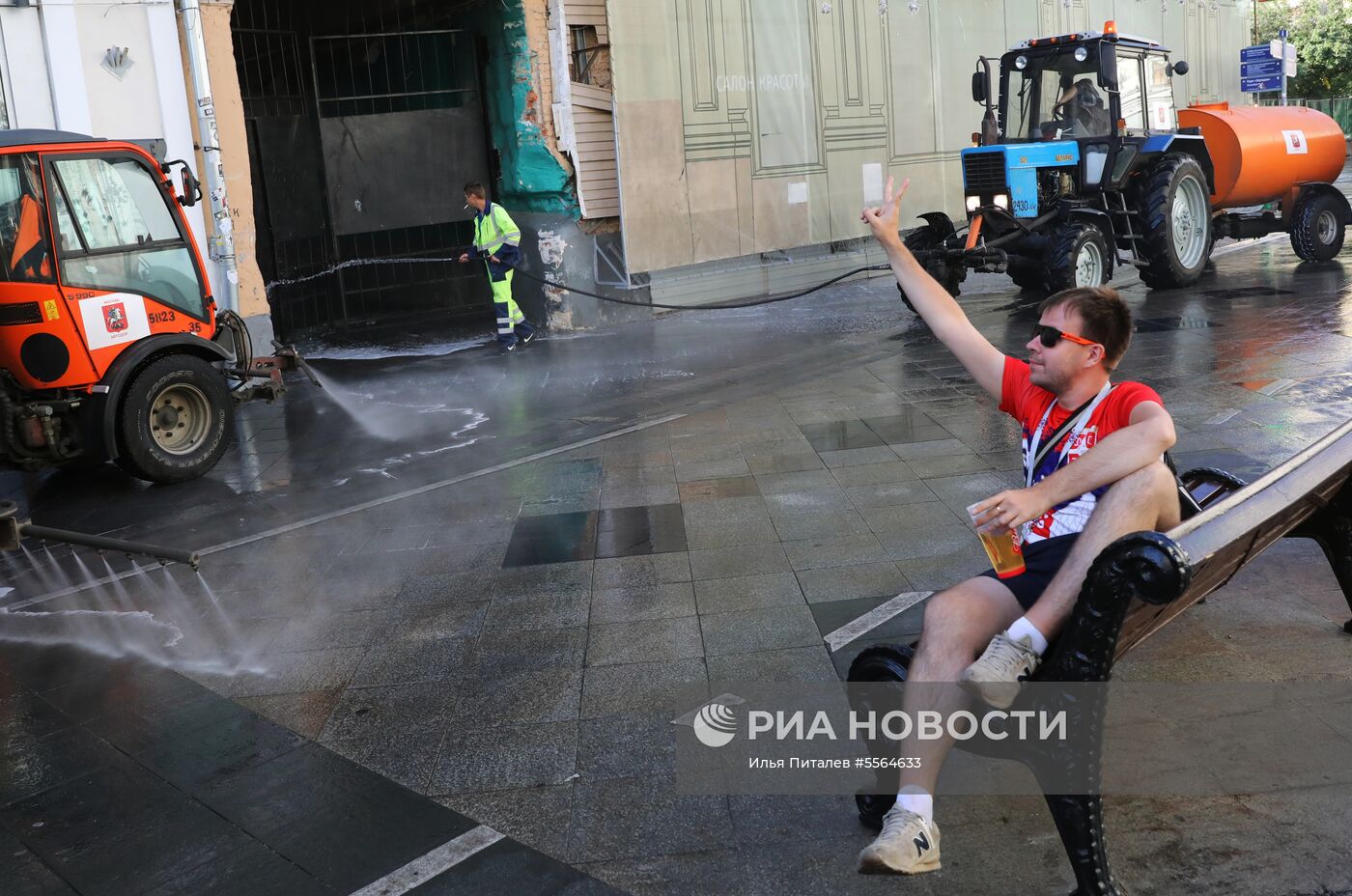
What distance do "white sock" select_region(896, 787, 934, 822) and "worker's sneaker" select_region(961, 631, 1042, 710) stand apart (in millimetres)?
341

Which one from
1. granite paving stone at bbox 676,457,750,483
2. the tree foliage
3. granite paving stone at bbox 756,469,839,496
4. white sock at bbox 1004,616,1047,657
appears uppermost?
the tree foliage

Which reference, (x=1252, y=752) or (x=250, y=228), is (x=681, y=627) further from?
(x=250, y=228)

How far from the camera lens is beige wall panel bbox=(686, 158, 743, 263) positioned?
654 inches

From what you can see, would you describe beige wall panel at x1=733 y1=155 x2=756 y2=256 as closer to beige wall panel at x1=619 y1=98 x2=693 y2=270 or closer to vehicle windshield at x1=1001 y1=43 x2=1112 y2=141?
beige wall panel at x1=619 y1=98 x2=693 y2=270

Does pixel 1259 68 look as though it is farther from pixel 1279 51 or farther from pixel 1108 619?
pixel 1108 619

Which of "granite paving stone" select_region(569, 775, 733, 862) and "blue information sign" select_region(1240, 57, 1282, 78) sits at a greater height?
"blue information sign" select_region(1240, 57, 1282, 78)

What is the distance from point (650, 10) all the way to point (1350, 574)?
42.1 feet

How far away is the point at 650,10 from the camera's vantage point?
1580 cm

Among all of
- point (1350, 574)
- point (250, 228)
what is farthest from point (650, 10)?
point (1350, 574)

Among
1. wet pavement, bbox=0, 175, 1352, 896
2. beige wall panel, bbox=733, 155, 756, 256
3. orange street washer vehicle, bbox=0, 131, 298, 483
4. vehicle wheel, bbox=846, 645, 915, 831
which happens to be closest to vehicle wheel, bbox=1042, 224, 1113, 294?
wet pavement, bbox=0, 175, 1352, 896

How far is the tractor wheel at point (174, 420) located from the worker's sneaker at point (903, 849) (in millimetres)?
6906

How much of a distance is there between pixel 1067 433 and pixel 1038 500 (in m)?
0.45

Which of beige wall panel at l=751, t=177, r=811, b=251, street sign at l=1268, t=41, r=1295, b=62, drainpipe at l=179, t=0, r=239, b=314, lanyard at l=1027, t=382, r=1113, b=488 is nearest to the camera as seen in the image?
lanyard at l=1027, t=382, r=1113, b=488

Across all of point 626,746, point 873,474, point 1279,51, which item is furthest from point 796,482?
point 1279,51
